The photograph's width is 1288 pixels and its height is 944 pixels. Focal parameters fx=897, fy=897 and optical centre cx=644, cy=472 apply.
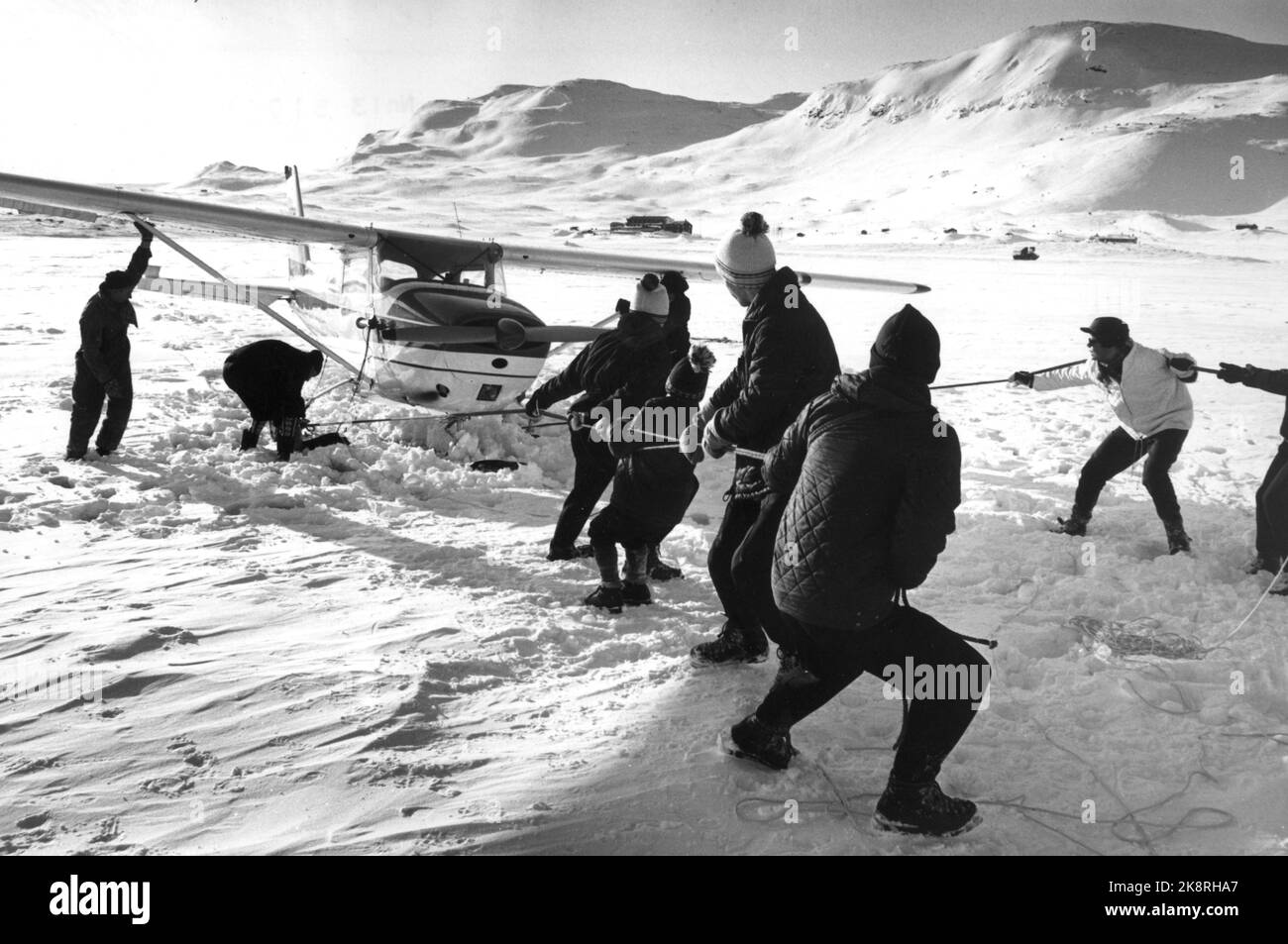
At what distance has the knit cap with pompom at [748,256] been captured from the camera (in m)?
3.78

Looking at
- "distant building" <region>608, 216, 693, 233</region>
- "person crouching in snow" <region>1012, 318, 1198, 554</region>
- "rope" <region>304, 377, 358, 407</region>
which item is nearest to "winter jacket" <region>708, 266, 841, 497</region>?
"person crouching in snow" <region>1012, 318, 1198, 554</region>

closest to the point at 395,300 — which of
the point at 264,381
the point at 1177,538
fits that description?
the point at 264,381

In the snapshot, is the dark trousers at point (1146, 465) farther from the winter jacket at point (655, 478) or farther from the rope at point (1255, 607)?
the winter jacket at point (655, 478)

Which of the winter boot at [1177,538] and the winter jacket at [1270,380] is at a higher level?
the winter jacket at [1270,380]

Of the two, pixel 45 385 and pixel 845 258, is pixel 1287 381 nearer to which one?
pixel 45 385

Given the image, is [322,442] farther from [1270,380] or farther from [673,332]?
[1270,380]

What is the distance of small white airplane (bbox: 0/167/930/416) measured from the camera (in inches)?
311

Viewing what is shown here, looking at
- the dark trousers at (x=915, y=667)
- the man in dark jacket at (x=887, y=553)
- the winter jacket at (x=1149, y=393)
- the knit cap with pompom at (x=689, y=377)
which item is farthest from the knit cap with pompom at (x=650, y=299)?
the winter jacket at (x=1149, y=393)

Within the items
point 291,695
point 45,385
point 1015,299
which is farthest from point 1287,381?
point 1015,299

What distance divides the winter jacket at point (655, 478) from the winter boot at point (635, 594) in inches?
15.4

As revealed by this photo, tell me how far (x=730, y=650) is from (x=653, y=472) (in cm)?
97

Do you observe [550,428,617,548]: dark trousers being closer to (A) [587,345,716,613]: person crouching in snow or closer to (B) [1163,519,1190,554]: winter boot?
(A) [587,345,716,613]: person crouching in snow

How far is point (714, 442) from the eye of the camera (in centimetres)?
369

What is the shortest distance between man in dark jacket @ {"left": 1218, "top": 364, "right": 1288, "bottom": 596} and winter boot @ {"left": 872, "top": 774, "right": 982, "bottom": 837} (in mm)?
3197
